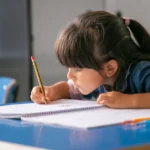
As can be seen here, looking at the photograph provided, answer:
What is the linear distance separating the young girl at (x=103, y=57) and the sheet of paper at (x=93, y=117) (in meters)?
0.09

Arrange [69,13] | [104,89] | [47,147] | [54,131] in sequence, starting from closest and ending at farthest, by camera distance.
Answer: [47,147] < [54,131] < [104,89] < [69,13]

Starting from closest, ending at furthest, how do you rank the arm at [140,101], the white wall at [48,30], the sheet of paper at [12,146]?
the sheet of paper at [12,146] < the arm at [140,101] < the white wall at [48,30]

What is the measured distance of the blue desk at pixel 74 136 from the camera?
55 cm

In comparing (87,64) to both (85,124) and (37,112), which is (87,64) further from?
(85,124)

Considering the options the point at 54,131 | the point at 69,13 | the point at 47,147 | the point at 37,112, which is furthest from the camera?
the point at 69,13

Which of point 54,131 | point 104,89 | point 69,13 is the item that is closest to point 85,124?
point 54,131

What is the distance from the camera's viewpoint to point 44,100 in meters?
1.07

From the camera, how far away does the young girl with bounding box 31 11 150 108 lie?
1.00m

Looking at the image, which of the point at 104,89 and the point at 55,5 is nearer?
the point at 104,89

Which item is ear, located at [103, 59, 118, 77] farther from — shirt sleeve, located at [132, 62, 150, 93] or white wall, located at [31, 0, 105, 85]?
white wall, located at [31, 0, 105, 85]

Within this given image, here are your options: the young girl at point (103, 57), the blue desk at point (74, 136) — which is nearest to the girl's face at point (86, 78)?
the young girl at point (103, 57)

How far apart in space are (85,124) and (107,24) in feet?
1.35

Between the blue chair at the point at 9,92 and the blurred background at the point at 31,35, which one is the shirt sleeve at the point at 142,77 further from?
the blurred background at the point at 31,35

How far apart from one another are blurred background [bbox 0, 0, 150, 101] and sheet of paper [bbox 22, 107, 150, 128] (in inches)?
77.7
